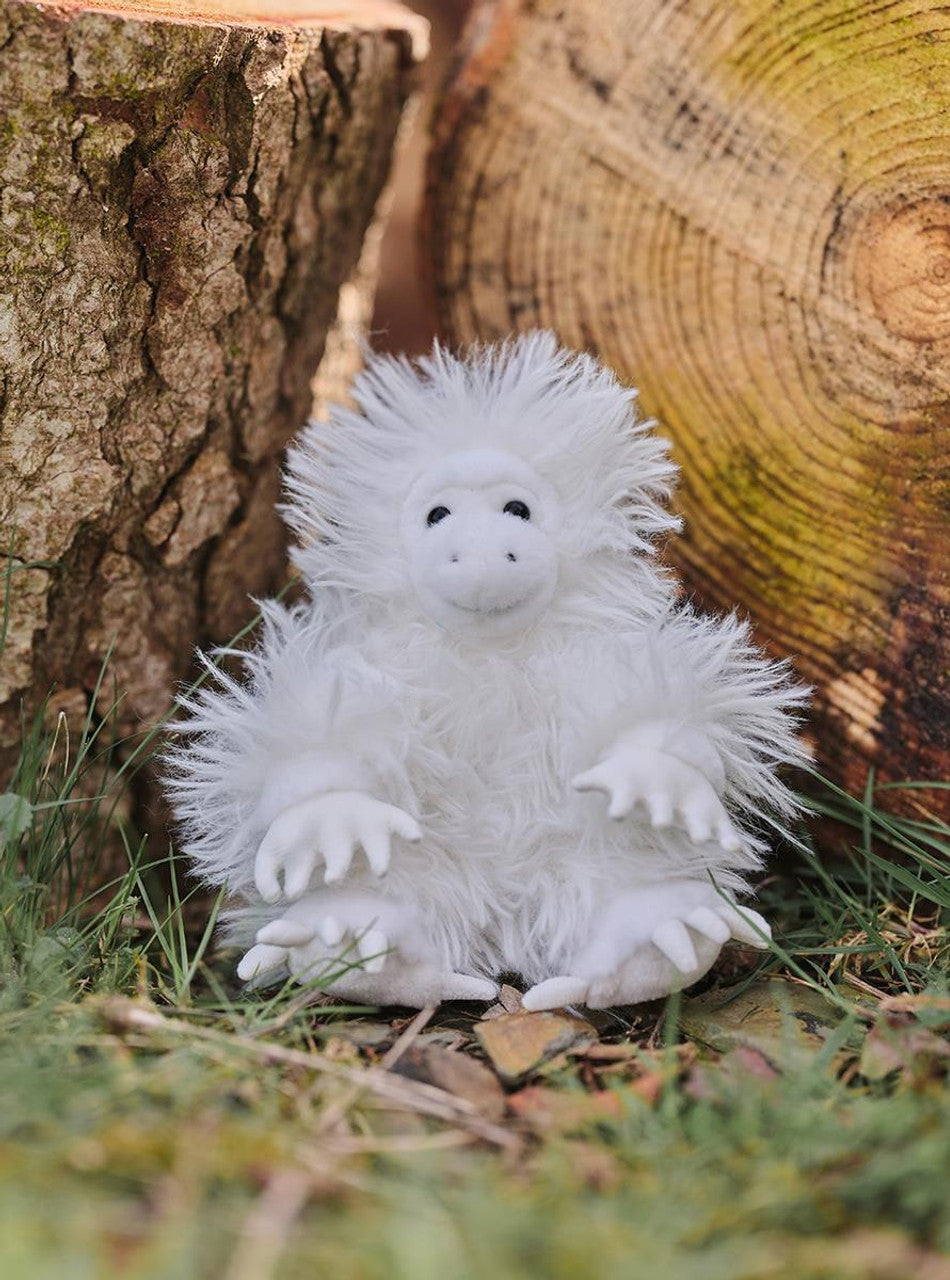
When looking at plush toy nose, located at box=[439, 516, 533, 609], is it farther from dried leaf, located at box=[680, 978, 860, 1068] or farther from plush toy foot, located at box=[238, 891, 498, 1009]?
dried leaf, located at box=[680, 978, 860, 1068]

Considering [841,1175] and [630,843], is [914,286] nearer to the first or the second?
[630,843]

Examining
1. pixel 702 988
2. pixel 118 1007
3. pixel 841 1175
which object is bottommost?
pixel 118 1007

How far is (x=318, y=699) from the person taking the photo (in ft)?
4.35

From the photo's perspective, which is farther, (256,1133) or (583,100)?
(583,100)

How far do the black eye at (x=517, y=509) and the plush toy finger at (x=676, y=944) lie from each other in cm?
48

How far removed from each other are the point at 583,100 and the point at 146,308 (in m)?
0.75

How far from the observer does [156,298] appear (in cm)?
155

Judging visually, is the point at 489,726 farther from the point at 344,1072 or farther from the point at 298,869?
the point at 344,1072

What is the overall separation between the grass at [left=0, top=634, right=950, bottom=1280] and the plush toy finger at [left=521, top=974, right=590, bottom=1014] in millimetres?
50

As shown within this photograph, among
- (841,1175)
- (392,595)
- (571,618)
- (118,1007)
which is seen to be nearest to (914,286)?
(571,618)

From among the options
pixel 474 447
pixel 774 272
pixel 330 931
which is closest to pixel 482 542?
pixel 474 447

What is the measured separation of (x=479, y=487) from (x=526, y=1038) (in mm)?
608

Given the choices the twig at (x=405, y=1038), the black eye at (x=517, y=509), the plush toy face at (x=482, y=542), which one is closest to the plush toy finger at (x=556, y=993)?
the twig at (x=405, y=1038)

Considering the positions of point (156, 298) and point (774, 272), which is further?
point (774, 272)
